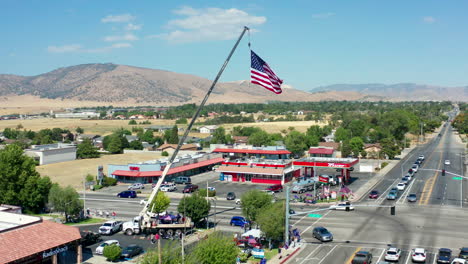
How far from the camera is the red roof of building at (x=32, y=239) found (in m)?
30.1

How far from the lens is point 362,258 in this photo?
3584 cm

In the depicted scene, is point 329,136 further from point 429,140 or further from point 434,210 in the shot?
point 434,210

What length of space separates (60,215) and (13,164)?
896cm

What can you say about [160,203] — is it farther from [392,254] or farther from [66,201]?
[392,254]

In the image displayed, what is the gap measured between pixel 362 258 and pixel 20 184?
42846 millimetres

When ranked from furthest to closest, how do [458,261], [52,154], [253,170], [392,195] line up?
[52,154] → [253,170] → [392,195] → [458,261]

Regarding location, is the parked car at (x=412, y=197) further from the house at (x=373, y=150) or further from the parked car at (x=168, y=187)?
the house at (x=373, y=150)

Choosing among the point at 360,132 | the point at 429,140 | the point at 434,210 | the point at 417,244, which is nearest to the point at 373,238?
the point at 417,244

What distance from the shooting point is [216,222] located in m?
51.8

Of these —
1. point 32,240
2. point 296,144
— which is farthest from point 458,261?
point 296,144

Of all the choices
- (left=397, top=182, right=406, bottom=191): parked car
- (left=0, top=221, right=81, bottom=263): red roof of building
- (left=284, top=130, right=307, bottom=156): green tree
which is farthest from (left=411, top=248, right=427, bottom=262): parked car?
(left=284, top=130, right=307, bottom=156): green tree

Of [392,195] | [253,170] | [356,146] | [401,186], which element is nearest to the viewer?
[392,195]

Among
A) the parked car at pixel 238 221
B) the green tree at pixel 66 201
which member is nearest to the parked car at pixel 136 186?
the green tree at pixel 66 201

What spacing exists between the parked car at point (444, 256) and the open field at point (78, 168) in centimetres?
6028
